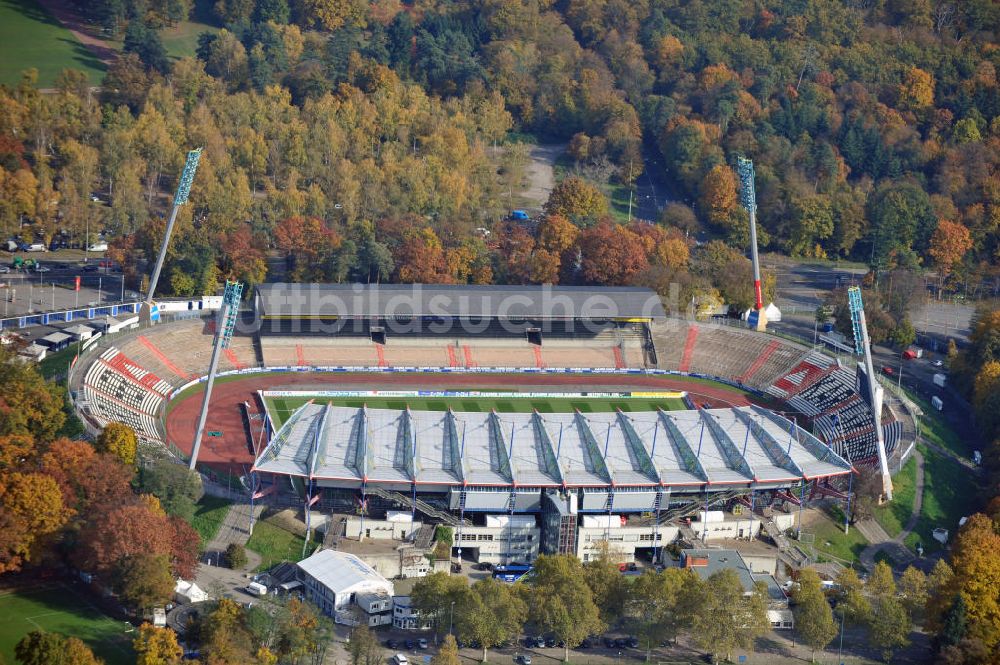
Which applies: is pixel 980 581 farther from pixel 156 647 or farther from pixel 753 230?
pixel 753 230

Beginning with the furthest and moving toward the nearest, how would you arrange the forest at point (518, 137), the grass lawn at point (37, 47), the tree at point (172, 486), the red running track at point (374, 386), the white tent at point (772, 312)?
the grass lawn at point (37, 47) < the forest at point (518, 137) < the white tent at point (772, 312) < the red running track at point (374, 386) < the tree at point (172, 486)

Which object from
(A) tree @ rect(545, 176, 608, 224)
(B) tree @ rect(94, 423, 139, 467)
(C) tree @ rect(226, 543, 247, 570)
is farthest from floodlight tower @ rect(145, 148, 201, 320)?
(A) tree @ rect(545, 176, 608, 224)

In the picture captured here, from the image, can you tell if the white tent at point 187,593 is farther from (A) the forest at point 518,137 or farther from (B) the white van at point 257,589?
(A) the forest at point 518,137

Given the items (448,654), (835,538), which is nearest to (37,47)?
(835,538)

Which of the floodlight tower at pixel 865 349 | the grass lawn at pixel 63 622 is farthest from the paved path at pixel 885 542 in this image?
the grass lawn at pixel 63 622

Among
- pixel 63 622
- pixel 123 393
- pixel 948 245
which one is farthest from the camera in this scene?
pixel 948 245

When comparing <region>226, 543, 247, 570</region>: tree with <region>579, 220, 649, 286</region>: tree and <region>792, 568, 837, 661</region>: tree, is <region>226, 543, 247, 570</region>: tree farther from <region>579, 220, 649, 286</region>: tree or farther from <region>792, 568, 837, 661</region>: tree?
<region>579, 220, 649, 286</region>: tree

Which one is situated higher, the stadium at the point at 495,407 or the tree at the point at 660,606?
the stadium at the point at 495,407
